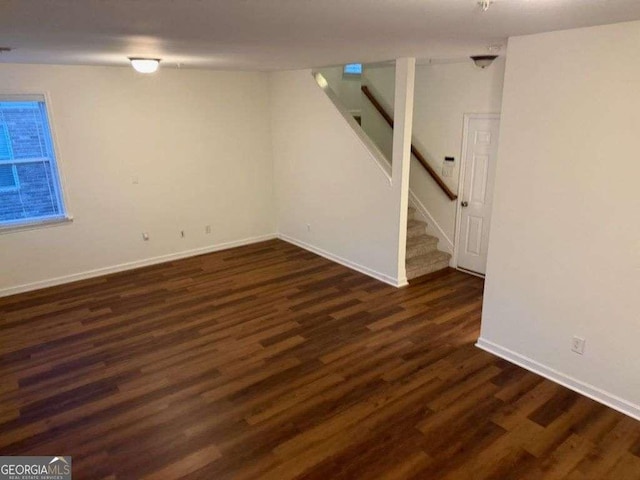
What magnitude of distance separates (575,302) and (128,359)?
343cm

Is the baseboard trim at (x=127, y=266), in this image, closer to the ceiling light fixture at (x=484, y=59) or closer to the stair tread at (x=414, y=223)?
the stair tread at (x=414, y=223)

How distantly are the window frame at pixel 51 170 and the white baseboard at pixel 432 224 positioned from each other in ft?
14.0

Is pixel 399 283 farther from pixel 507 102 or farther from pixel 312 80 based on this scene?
pixel 312 80

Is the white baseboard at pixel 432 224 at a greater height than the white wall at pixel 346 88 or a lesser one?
lesser

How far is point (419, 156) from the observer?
5500 mm

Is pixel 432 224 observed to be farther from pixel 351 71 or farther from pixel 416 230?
pixel 351 71

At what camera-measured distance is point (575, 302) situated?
Result: 2.94 metres

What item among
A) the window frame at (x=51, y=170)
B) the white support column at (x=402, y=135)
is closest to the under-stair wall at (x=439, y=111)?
the white support column at (x=402, y=135)

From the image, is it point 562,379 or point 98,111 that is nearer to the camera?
point 562,379

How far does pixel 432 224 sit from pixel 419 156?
0.90m

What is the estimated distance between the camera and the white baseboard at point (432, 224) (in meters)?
5.55

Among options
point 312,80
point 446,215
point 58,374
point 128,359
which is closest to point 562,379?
point 446,215

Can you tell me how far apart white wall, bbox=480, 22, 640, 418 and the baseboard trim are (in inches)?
161

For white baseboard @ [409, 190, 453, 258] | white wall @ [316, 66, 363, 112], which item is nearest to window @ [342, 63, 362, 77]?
white wall @ [316, 66, 363, 112]
